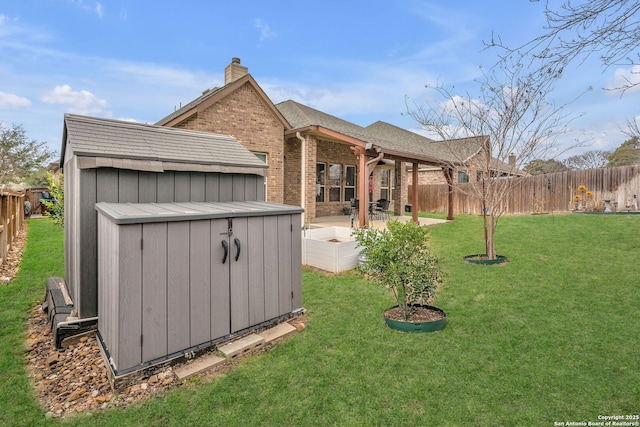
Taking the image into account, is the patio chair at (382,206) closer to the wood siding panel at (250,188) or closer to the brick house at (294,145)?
the brick house at (294,145)

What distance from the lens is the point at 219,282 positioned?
3.41m

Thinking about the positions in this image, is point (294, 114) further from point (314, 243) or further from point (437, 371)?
point (437, 371)

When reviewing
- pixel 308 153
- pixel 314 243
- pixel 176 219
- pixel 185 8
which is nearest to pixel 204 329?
pixel 176 219

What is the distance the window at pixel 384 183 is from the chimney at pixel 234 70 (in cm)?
900

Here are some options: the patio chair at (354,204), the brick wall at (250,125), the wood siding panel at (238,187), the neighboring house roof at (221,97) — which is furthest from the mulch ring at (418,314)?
the patio chair at (354,204)

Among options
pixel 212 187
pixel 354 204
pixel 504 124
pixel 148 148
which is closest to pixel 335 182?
pixel 354 204

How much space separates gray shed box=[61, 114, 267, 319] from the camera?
359cm

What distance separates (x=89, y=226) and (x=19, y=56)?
45.0 feet

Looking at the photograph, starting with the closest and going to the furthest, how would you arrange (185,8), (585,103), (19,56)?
1. (585,103)
2. (185,8)
3. (19,56)

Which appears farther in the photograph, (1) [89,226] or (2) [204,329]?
(1) [89,226]

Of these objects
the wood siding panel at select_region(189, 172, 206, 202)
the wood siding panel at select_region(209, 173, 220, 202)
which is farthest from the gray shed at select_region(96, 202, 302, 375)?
the wood siding panel at select_region(209, 173, 220, 202)

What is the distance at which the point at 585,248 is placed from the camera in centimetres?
788

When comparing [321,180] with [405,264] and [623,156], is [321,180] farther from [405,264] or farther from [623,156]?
[623,156]

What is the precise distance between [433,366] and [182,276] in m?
2.61
